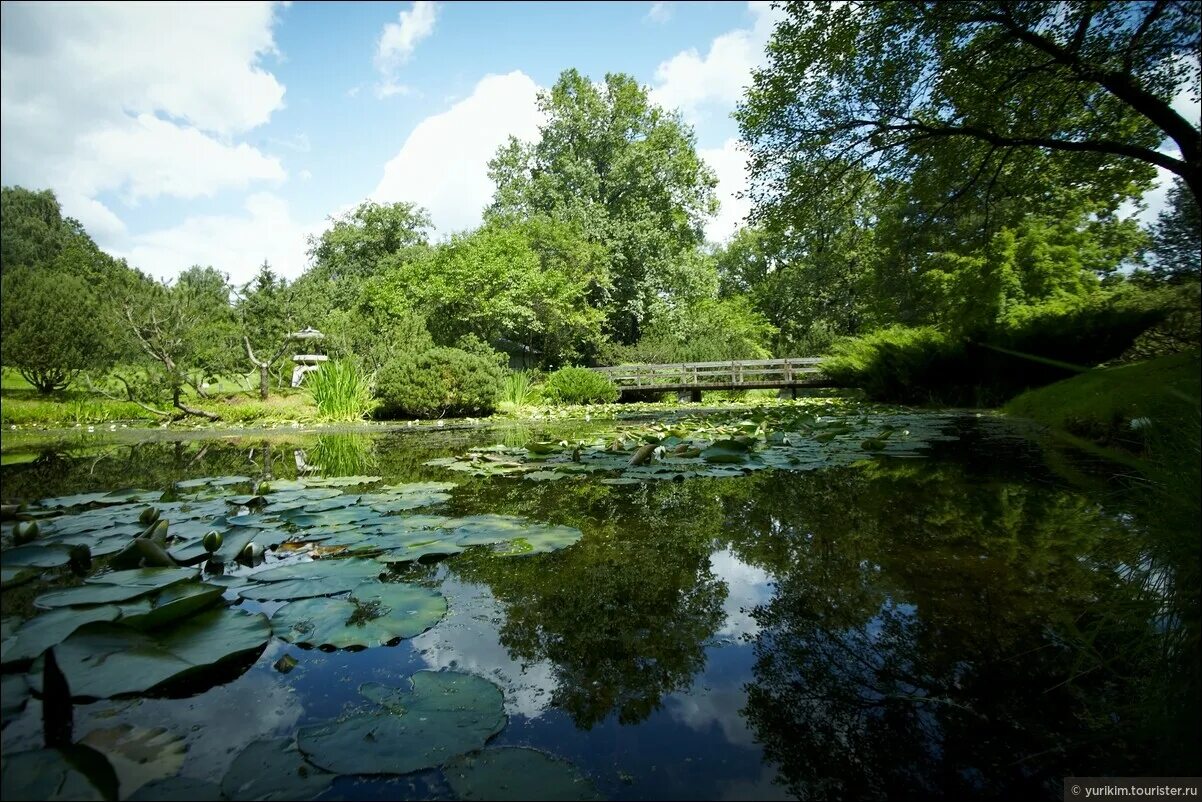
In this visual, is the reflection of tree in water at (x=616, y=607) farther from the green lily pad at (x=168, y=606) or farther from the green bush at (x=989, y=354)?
the green bush at (x=989, y=354)

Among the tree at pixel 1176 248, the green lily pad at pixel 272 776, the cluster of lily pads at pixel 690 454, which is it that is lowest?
the cluster of lily pads at pixel 690 454

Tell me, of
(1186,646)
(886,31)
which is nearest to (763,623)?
A: (1186,646)

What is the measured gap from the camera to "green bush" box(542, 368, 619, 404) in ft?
45.8

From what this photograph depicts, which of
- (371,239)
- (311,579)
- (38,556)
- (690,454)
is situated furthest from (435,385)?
(371,239)

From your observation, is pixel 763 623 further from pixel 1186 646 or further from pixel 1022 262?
pixel 1022 262

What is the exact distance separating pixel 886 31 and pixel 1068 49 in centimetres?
194

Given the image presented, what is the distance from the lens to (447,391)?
32.6ft

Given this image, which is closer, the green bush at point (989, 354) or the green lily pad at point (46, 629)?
the green lily pad at point (46, 629)

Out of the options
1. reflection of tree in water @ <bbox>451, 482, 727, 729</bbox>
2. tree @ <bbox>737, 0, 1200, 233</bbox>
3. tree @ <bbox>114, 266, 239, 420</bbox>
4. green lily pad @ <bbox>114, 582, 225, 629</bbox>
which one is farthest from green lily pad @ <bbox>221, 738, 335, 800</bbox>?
tree @ <bbox>114, 266, 239, 420</bbox>

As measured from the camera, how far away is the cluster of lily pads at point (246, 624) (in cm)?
80

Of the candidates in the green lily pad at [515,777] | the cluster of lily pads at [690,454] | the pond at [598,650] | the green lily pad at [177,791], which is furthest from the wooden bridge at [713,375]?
the green lily pad at [177,791]

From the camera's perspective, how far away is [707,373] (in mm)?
17750

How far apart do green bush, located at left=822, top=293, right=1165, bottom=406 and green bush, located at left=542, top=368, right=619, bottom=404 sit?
590 cm

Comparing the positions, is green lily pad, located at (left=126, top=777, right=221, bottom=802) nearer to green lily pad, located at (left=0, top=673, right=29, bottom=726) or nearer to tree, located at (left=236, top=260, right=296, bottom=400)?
green lily pad, located at (left=0, top=673, right=29, bottom=726)
